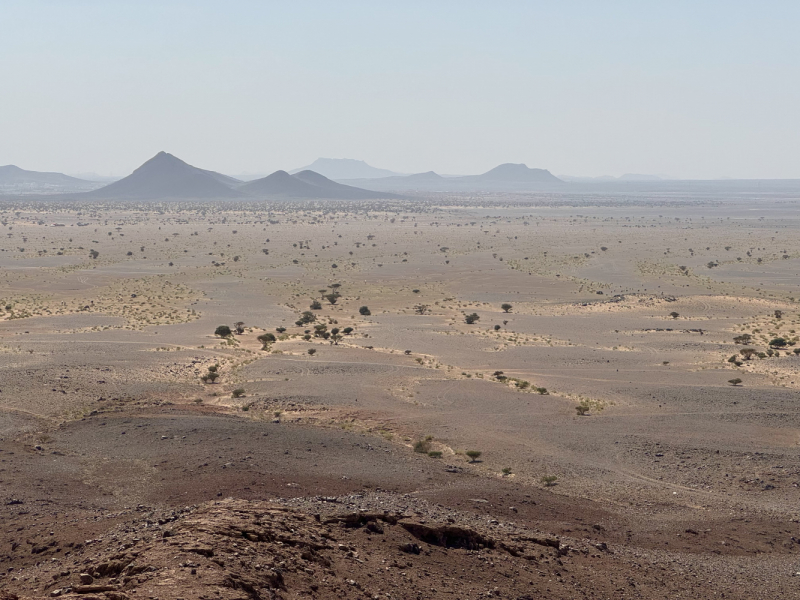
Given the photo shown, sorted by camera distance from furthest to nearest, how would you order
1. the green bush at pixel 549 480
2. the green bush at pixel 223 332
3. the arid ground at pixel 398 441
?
the green bush at pixel 223 332 → the green bush at pixel 549 480 → the arid ground at pixel 398 441

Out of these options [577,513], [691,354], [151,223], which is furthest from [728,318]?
[151,223]

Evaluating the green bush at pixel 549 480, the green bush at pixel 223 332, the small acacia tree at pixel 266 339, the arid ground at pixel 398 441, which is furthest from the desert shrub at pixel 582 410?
the green bush at pixel 223 332

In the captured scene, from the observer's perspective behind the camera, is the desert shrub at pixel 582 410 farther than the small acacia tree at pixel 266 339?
No

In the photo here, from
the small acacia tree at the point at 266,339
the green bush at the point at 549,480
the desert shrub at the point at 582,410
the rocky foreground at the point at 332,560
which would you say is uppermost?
the rocky foreground at the point at 332,560

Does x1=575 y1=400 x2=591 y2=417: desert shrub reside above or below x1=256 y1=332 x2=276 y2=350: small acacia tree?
below

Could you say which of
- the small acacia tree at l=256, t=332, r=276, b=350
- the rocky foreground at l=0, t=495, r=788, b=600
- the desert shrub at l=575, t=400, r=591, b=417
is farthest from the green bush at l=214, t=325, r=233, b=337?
the rocky foreground at l=0, t=495, r=788, b=600

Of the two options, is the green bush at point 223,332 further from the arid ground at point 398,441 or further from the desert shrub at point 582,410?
the desert shrub at point 582,410

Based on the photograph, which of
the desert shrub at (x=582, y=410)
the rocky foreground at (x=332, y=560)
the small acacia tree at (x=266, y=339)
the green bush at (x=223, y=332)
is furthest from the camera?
the green bush at (x=223, y=332)

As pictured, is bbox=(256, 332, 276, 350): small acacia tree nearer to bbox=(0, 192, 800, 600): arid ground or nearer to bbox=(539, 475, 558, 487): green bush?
bbox=(0, 192, 800, 600): arid ground

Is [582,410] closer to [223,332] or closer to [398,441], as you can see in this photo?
[398,441]

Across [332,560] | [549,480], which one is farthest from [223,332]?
[332,560]
